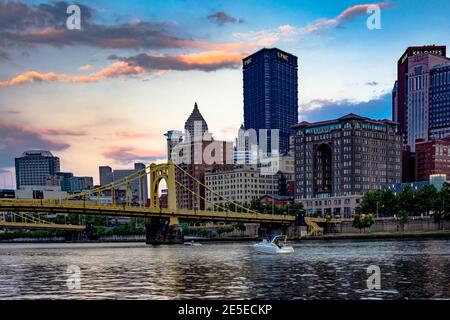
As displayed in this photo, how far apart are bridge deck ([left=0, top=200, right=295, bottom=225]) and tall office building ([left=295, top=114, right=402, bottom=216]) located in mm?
41535

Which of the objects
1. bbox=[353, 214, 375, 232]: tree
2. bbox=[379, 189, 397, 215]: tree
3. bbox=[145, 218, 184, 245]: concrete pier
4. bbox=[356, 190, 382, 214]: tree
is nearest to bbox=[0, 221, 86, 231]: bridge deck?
bbox=[145, 218, 184, 245]: concrete pier

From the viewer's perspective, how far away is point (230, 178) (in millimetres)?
187750

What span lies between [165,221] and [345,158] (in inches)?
2640

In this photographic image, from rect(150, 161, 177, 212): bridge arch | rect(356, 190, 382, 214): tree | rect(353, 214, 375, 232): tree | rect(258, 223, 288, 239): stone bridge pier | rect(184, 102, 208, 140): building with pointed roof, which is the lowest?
rect(258, 223, 288, 239): stone bridge pier

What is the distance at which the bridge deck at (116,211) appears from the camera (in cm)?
7619

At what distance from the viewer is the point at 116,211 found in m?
86.6

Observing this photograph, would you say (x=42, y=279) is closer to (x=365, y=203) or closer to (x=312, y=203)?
(x=365, y=203)

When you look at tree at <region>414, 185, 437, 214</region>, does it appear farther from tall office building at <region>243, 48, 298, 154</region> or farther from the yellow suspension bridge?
tall office building at <region>243, 48, 298, 154</region>

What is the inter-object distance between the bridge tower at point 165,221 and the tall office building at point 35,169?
6082 cm

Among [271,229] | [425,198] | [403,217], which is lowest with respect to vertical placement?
[271,229]

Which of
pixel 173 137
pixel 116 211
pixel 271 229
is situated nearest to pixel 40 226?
pixel 116 211

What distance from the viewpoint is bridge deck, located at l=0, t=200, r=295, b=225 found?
7619 cm

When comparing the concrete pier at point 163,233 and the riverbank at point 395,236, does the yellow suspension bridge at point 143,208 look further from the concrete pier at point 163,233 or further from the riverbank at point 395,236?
the riverbank at point 395,236

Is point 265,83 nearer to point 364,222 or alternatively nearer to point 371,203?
point 364,222
